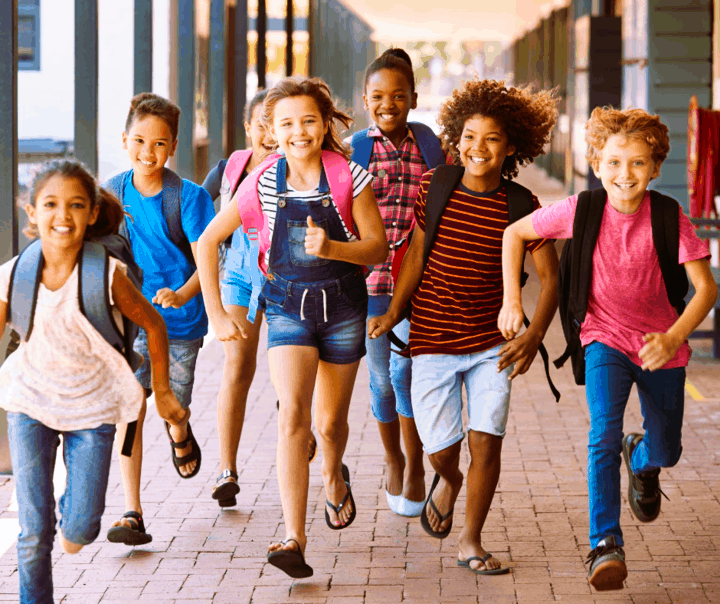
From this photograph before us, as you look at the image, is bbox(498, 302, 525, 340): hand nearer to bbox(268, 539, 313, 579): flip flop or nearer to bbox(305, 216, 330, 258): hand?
bbox(305, 216, 330, 258): hand

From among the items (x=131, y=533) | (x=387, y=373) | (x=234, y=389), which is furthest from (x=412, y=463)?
(x=131, y=533)

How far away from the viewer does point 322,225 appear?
403 centimetres

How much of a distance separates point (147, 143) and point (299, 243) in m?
0.95

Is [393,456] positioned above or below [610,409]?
below

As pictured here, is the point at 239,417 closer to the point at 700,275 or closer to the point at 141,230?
the point at 141,230

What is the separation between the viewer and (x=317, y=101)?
13.6 feet

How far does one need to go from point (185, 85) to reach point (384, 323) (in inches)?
337

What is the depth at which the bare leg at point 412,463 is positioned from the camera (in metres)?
4.89

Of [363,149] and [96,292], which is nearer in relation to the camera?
[96,292]

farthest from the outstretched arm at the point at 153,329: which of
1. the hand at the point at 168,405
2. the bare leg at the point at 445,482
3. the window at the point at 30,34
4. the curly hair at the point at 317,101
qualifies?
the window at the point at 30,34

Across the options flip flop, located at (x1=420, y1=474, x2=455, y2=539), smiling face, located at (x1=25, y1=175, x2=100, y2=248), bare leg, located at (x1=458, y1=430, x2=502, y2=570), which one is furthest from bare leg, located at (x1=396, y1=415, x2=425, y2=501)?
smiling face, located at (x1=25, y1=175, x2=100, y2=248)

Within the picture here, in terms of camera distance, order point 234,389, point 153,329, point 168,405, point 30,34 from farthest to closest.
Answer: point 30,34, point 234,389, point 168,405, point 153,329

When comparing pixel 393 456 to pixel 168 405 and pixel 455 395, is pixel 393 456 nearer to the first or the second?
pixel 455 395

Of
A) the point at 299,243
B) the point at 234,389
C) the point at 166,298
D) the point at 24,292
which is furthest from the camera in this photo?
the point at 234,389
